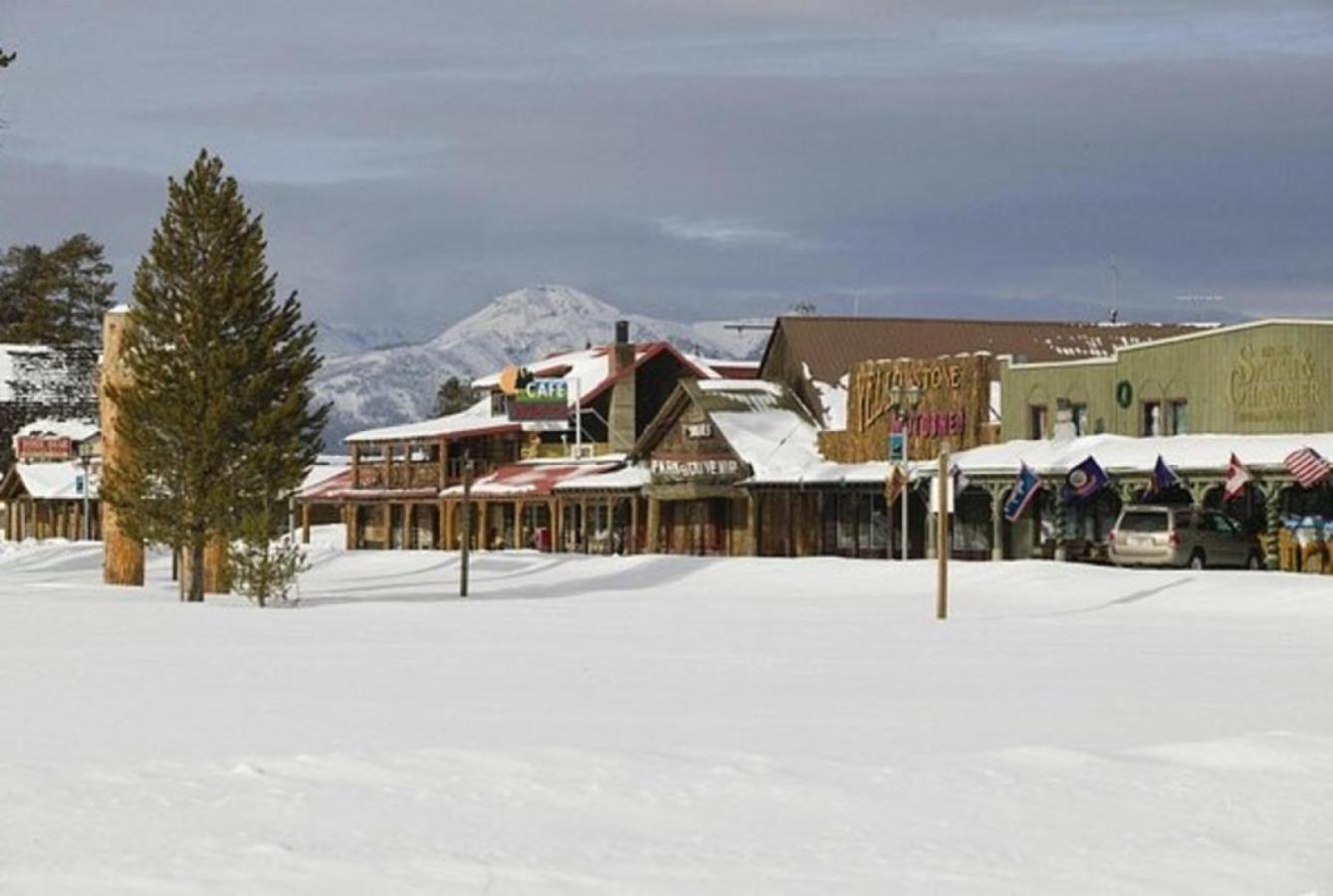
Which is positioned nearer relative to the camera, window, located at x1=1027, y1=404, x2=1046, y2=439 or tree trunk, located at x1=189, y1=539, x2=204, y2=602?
tree trunk, located at x1=189, y1=539, x2=204, y2=602

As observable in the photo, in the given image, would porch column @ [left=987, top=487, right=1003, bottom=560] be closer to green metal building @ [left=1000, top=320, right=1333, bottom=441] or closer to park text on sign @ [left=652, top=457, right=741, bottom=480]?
green metal building @ [left=1000, top=320, right=1333, bottom=441]

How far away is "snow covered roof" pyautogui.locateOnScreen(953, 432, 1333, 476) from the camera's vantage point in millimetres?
45188

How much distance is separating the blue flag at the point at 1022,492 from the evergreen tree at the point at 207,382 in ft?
48.1

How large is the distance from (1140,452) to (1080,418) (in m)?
5.31

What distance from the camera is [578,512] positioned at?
3041 inches

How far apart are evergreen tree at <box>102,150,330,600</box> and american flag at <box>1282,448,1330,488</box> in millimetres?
18295

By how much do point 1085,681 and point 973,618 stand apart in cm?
1359

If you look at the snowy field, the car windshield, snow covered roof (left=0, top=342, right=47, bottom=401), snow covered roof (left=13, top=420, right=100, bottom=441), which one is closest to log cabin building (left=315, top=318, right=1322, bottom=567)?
the car windshield

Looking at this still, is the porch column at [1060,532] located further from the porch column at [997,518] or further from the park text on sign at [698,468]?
the park text on sign at [698,468]

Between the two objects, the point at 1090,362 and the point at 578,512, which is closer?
the point at 1090,362

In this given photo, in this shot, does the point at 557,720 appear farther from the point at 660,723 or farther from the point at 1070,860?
the point at 1070,860

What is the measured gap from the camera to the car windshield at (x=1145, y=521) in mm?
46000

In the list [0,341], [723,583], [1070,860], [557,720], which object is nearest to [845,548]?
[723,583]

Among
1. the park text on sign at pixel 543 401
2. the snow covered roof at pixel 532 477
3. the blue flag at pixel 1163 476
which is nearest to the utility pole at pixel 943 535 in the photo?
the blue flag at pixel 1163 476
